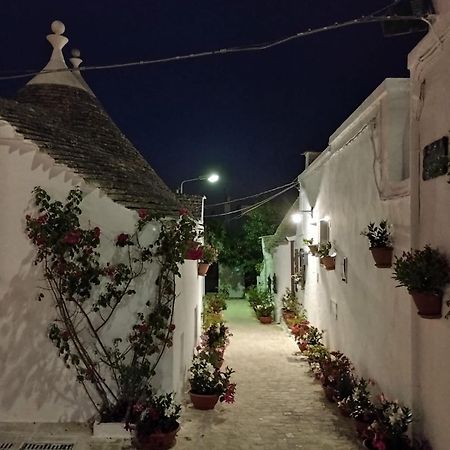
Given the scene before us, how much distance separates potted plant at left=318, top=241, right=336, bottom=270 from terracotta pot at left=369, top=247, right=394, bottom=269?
3763mm

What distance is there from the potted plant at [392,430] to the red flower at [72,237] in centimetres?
455

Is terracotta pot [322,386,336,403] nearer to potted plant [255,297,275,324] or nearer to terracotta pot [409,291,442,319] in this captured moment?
terracotta pot [409,291,442,319]

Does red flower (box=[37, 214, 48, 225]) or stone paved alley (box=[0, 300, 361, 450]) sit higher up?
red flower (box=[37, 214, 48, 225])

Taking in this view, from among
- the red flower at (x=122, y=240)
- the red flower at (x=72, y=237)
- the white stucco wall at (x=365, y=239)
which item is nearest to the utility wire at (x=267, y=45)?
the white stucco wall at (x=365, y=239)

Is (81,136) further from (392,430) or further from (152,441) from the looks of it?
(392,430)

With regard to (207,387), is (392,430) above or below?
above

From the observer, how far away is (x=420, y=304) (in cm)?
527

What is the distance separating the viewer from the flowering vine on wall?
265 inches

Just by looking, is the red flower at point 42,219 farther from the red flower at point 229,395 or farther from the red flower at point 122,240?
the red flower at point 229,395

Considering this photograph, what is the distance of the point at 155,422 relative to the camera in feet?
21.5

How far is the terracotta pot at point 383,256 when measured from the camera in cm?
688

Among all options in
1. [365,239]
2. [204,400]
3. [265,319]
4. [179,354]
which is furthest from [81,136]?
[265,319]

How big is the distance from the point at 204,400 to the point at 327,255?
454cm

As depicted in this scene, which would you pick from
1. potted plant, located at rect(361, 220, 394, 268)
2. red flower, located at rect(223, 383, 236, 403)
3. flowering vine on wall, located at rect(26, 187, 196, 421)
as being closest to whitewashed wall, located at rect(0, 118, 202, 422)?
flowering vine on wall, located at rect(26, 187, 196, 421)
